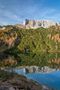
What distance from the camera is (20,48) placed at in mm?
197625

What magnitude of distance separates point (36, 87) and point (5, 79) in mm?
3962

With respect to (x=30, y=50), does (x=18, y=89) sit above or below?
above

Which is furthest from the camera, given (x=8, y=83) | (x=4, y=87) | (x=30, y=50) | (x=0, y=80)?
(x=30, y=50)

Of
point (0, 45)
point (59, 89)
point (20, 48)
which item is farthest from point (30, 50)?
point (59, 89)

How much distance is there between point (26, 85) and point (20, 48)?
169849 millimetres

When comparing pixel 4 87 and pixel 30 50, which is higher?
pixel 4 87

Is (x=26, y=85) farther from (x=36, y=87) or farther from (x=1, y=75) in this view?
(x=1, y=75)

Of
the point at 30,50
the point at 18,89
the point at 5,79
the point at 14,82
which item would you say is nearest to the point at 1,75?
the point at 5,79

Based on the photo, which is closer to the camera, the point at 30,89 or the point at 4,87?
the point at 4,87

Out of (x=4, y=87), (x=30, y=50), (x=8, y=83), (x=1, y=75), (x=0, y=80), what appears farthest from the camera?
(x=30, y=50)

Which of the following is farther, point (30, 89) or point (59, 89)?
point (59, 89)

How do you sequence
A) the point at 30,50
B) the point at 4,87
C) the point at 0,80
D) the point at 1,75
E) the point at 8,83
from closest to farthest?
the point at 4,87
the point at 8,83
the point at 0,80
the point at 1,75
the point at 30,50

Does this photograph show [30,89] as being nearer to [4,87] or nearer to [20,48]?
[4,87]

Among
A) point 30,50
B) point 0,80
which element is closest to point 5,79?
point 0,80
